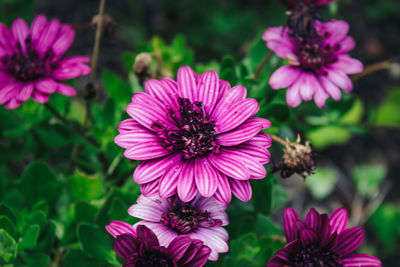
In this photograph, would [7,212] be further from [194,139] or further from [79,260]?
[194,139]

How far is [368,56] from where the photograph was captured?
148 inches

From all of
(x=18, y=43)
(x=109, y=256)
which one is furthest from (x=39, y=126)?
(x=109, y=256)

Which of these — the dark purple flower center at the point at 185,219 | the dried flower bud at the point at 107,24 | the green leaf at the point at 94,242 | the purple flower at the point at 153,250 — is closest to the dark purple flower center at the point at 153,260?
→ the purple flower at the point at 153,250

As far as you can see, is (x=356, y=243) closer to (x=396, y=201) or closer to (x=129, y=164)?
(x=129, y=164)

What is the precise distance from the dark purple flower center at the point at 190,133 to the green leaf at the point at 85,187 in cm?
67

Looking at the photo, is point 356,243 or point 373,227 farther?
point 373,227

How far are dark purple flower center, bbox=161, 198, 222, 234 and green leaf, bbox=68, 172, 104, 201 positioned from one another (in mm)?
626

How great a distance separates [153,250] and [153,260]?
0.14 feet

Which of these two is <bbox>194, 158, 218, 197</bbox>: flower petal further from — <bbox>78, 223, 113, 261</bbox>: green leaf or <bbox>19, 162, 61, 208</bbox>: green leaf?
<bbox>19, 162, 61, 208</bbox>: green leaf

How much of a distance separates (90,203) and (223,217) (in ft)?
2.45

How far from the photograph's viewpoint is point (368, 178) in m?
3.22

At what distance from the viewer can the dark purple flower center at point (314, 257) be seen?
1466mm

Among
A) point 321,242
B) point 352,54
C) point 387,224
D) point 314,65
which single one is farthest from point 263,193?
point 352,54

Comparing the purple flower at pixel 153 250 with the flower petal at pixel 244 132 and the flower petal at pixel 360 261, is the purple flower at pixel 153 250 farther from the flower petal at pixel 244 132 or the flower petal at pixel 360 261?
the flower petal at pixel 360 261
